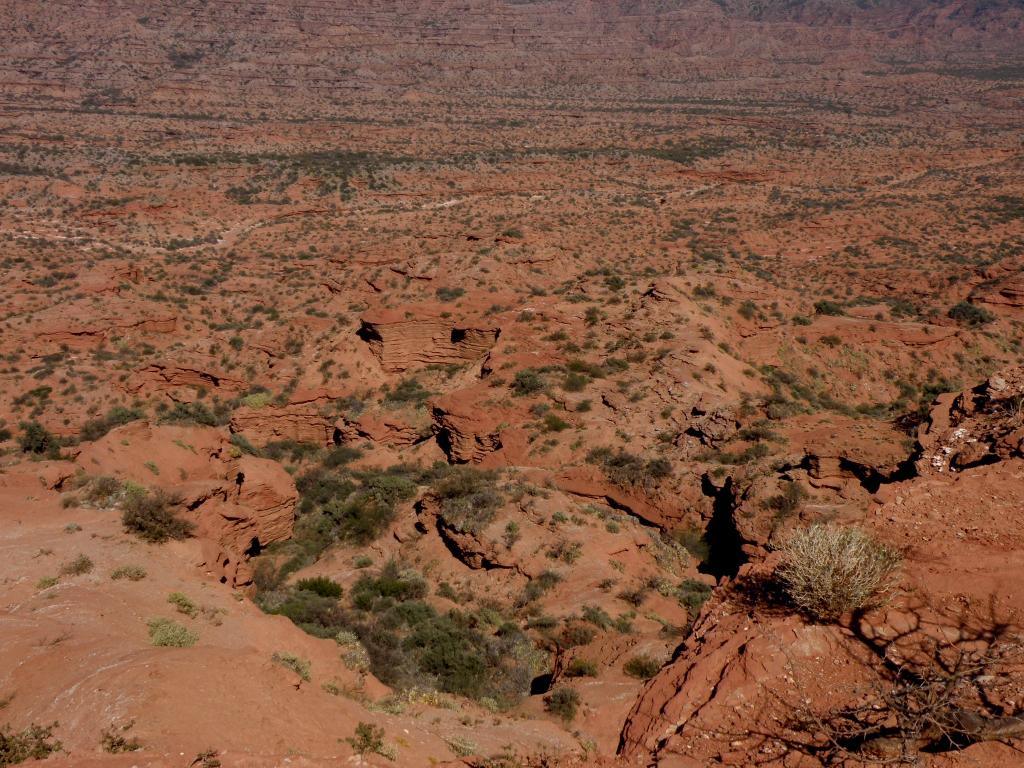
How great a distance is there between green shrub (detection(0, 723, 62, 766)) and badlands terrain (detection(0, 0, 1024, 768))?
0.02 meters

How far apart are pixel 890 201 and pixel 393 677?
5867cm

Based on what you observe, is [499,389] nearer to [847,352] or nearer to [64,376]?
[847,352]

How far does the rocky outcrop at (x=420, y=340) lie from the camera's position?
76.6 feet

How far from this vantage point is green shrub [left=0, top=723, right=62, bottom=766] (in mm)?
5016

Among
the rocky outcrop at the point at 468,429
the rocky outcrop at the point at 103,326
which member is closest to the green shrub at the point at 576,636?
the rocky outcrop at the point at 468,429

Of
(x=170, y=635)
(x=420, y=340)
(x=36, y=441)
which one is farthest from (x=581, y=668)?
Answer: (x=36, y=441)

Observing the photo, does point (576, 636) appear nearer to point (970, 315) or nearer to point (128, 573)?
point (128, 573)

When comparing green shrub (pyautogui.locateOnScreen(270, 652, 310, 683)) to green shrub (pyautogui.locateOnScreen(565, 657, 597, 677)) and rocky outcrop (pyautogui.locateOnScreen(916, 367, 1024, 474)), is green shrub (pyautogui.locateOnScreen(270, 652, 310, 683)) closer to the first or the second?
green shrub (pyautogui.locateOnScreen(565, 657, 597, 677))

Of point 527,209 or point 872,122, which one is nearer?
point 527,209

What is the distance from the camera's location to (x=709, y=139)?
83062mm

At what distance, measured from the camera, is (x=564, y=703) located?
7.89 meters

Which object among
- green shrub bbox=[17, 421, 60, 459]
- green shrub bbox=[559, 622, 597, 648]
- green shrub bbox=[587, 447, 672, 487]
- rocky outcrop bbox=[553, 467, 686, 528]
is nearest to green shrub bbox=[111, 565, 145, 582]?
green shrub bbox=[559, 622, 597, 648]

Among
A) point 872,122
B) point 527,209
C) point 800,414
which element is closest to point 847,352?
point 800,414

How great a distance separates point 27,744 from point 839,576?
6867 mm
